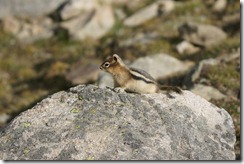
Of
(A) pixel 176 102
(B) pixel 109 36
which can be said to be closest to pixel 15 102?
(B) pixel 109 36

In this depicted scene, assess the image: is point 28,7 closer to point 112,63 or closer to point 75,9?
point 75,9

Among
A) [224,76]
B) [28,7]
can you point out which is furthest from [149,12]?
[224,76]

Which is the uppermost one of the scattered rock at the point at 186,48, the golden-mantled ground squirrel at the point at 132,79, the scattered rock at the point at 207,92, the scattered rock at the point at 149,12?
the scattered rock at the point at 149,12

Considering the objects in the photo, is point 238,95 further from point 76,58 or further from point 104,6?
point 104,6

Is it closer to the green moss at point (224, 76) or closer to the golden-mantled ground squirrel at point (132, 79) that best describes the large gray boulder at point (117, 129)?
the golden-mantled ground squirrel at point (132, 79)

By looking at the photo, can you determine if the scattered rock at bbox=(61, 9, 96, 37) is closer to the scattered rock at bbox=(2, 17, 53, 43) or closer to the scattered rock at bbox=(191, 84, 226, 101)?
the scattered rock at bbox=(2, 17, 53, 43)

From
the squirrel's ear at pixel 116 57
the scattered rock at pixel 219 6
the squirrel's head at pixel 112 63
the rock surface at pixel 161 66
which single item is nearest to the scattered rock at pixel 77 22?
the scattered rock at pixel 219 6
